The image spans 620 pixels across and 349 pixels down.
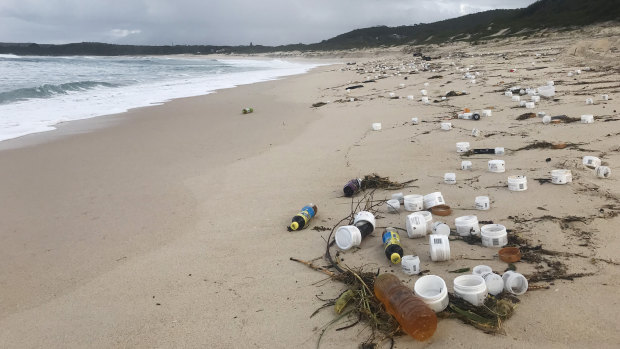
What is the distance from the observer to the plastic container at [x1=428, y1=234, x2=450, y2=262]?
248 centimetres

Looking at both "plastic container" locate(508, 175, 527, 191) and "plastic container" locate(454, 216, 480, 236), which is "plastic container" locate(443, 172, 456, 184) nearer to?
"plastic container" locate(508, 175, 527, 191)

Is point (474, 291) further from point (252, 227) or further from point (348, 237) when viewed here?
point (252, 227)

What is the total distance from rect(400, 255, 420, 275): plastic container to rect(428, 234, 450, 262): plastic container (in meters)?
0.15

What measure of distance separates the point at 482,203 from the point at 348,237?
49.1 inches

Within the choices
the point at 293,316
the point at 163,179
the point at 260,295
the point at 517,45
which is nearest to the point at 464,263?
the point at 293,316

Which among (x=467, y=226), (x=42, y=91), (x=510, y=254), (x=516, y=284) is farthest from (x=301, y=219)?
(x=42, y=91)

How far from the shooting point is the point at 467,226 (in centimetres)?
280

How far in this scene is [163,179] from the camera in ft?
16.2

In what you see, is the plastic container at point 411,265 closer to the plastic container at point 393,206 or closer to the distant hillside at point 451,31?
the plastic container at point 393,206

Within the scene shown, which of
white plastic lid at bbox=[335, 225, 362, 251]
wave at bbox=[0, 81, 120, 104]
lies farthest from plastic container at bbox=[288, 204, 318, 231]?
wave at bbox=[0, 81, 120, 104]

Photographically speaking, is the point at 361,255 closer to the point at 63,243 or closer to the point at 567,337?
the point at 567,337

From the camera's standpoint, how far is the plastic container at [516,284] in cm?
209

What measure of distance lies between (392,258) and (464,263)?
446 millimetres

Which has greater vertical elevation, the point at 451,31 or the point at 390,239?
the point at 451,31
